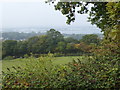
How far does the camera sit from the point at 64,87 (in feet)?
13.0

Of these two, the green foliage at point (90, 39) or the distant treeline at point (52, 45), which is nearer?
the distant treeline at point (52, 45)

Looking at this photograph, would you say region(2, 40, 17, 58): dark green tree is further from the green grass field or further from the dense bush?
the dense bush

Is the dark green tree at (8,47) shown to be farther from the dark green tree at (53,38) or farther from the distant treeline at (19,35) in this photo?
the dark green tree at (53,38)

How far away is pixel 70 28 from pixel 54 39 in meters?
0.52

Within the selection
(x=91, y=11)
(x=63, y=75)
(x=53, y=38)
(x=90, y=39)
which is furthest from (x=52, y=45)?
(x=91, y=11)

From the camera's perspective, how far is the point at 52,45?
5.38 meters

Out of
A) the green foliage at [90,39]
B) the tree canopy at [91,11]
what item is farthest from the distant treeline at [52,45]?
the tree canopy at [91,11]

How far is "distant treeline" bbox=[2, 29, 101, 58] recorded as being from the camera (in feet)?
16.6

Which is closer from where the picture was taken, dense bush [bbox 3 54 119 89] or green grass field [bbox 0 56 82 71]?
dense bush [bbox 3 54 119 89]

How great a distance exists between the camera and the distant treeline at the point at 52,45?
505 centimetres

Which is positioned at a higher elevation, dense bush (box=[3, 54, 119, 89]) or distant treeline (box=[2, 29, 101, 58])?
distant treeline (box=[2, 29, 101, 58])

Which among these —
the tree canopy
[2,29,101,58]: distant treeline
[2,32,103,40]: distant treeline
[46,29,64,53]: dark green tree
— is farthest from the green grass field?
the tree canopy

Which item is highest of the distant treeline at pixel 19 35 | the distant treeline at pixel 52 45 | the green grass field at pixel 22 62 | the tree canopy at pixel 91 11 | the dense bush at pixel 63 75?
the tree canopy at pixel 91 11

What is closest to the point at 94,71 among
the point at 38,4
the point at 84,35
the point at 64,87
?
the point at 64,87
